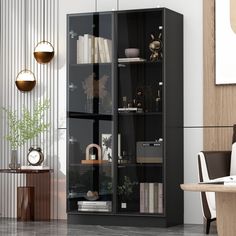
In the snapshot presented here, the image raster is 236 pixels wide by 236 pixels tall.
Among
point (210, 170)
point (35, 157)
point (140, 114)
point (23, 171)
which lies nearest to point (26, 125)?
point (35, 157)

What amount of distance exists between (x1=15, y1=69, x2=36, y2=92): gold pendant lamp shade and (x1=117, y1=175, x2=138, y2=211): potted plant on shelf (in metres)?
1.57

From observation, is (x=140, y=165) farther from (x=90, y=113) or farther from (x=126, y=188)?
(x=90, y=113)

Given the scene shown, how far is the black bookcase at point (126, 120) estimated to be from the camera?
6.48 meters

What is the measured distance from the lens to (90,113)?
6.69 metres

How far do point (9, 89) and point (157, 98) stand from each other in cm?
189

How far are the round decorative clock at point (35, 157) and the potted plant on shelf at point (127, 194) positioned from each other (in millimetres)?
1004

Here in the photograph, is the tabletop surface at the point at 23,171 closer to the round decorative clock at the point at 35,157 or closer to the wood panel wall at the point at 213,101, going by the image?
the round decorative clock at the point at 35,157

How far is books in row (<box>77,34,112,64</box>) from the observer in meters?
6.69

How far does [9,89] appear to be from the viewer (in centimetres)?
761

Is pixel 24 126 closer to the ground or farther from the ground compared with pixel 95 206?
farther from the ground

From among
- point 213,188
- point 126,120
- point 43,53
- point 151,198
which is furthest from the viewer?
point 43,53

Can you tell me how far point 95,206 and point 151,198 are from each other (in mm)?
553

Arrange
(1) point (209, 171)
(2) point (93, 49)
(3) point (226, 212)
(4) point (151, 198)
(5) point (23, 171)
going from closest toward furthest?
(3) point (226, 212)
(1) point (209, 171)
(4) point (151, 198)
(2) point (93, 49)
(5) point (23, 171)

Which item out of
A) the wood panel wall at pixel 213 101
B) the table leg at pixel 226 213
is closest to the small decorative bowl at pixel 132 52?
the wood panel wall at pixel 213 101
